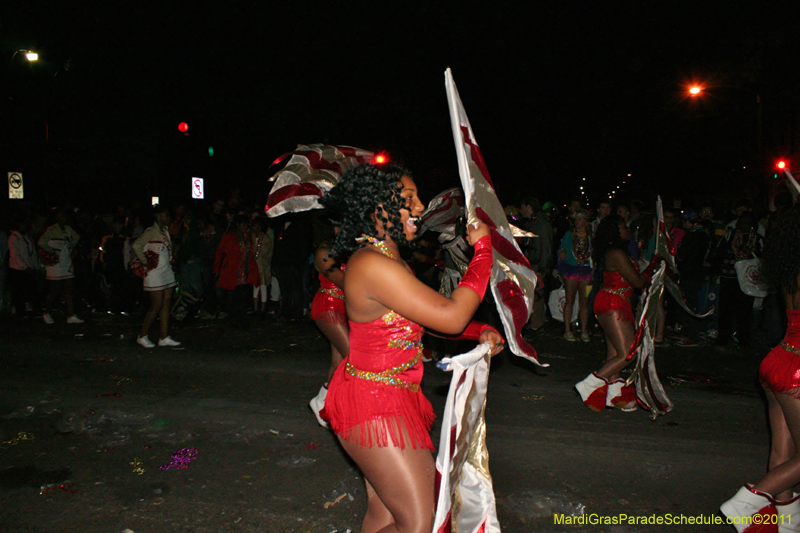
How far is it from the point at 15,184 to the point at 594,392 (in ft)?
73.4

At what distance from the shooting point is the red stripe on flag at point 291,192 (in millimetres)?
4664

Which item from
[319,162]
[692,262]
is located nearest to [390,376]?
[319,162]

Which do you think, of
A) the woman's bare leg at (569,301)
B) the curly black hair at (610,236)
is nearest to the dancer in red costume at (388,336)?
the curly black hair at (610,236)

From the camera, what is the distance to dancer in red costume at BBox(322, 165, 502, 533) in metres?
2.34

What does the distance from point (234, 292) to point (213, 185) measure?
21.6m

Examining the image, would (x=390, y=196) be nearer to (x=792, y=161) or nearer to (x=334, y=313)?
(x=334, y=313)

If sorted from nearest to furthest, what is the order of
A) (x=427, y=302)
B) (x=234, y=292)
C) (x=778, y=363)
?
(x=427, y=302) → (x=778, y=363) → (x=234, y=292)

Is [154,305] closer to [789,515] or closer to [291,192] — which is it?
[291,192]

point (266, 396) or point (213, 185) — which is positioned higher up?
point (213, 185)

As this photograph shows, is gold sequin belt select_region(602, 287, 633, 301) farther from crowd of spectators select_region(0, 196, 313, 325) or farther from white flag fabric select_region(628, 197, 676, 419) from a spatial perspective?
crowd of spectators select_region(0, 196, 313, 325)

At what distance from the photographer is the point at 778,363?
313cm

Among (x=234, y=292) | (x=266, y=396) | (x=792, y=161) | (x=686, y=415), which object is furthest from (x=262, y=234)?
(x=792, y=161)

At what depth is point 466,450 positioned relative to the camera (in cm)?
267

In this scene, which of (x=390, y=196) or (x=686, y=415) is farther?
(x=686, y=415)
